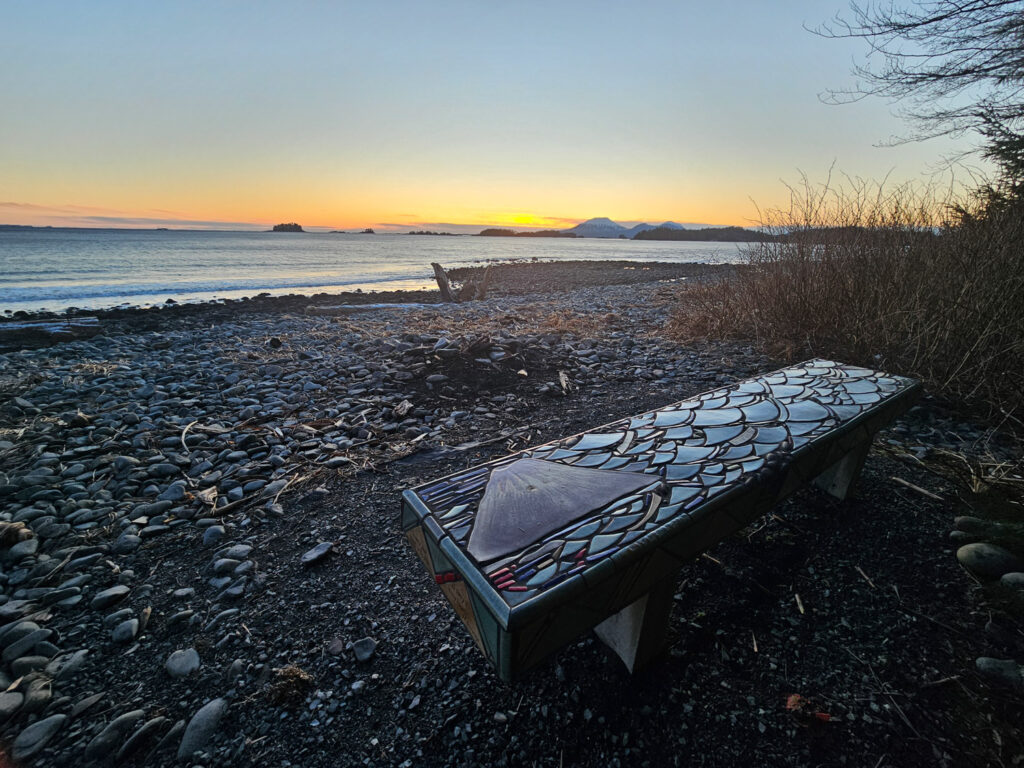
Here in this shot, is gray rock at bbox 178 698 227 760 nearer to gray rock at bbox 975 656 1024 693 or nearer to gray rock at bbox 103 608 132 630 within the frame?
gray rock at bbox 103 608 132 630

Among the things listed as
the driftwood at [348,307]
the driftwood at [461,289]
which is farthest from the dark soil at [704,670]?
the driftwood at [461,289]

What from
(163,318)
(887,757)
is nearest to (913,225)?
(887,757)

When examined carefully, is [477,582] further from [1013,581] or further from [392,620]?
[1013,581]

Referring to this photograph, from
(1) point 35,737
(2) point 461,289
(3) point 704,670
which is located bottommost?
(1) point 35,737

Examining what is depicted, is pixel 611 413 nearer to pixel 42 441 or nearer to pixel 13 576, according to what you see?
pixel 13 576

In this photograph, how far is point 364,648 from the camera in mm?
1849

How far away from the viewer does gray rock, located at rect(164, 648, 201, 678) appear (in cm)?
→ 178

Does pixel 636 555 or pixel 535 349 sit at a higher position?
pixel 636 555

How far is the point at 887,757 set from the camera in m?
1.36

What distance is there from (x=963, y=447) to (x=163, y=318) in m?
13.1

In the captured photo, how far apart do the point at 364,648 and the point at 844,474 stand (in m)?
2.73

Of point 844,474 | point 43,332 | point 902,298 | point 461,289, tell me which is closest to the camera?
point 844,474

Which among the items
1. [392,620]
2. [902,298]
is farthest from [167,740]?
[902,298]

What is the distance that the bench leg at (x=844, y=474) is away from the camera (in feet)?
8.32
